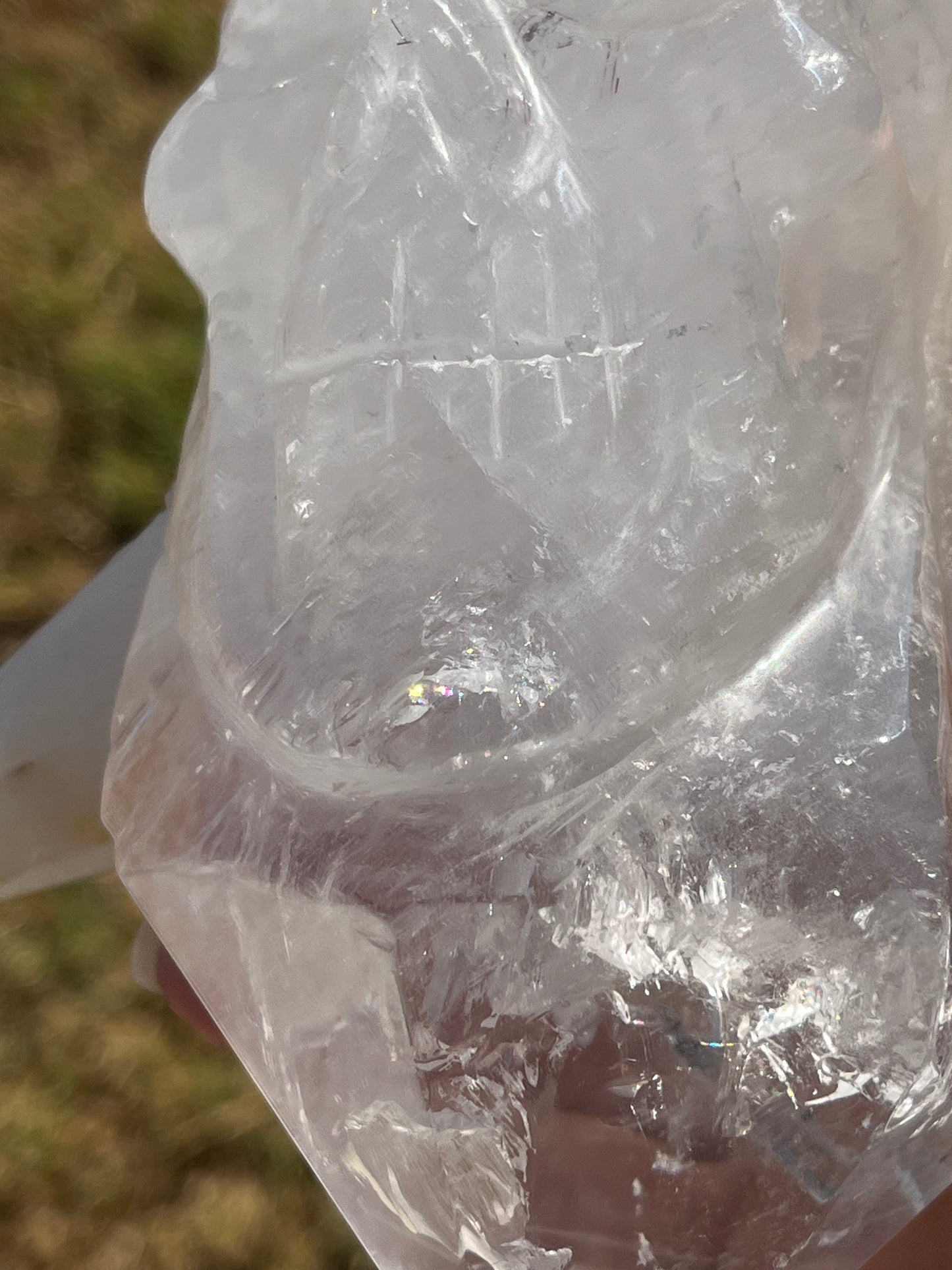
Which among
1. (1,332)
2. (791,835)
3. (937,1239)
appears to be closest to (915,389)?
(791,835)

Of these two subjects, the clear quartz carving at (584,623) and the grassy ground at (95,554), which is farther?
the grassy ground at (95,554)

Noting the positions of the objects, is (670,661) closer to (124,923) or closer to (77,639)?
(77,639)

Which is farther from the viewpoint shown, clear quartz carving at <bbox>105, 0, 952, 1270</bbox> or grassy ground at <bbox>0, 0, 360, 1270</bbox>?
grassy ground at <bbox>0, 0, 360, 1270</bbox>

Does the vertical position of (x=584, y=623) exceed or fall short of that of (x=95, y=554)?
it exceeds it

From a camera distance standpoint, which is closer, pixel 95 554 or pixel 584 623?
pixel 584 623

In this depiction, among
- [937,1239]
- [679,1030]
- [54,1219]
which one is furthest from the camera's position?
[54,1219]
